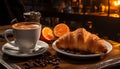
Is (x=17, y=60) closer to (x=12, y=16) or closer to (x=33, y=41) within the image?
(x=33, y=41)

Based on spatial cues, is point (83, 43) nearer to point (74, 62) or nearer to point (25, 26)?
point (74, 62)

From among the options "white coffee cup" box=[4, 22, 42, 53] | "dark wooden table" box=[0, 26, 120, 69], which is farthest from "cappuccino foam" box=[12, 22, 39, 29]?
"dark wooden table" box=[0, 26, 120, 69]

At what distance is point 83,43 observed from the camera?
865 millimetres

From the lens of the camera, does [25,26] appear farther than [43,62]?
Yes

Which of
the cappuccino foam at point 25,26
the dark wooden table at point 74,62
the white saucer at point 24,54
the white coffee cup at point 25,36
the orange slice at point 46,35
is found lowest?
the dark wooden table at point 74,62

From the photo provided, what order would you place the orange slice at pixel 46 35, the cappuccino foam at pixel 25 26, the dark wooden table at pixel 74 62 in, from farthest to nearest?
the orange slice at pixel 46 35 < the cappuccino foam at pixel 25 26 < the dark wooden table at pixel 74 62

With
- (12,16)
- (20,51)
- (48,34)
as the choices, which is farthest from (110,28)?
(20,51)

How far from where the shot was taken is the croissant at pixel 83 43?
2.79 feet

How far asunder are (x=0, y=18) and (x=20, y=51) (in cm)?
134

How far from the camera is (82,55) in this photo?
33.0 inches

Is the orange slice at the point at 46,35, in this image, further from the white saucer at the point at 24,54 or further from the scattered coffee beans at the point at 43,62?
the scattered coffee beans at the point at 43,62

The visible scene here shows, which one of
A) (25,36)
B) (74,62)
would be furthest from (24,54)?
(74,62)

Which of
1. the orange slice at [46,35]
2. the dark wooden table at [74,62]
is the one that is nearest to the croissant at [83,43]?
the dark wooden table at [74,62]

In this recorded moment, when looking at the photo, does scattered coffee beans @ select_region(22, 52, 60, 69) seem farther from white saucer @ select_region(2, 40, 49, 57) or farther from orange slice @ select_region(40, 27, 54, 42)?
orange slice @ select_region(40, 27, 54, 42)
